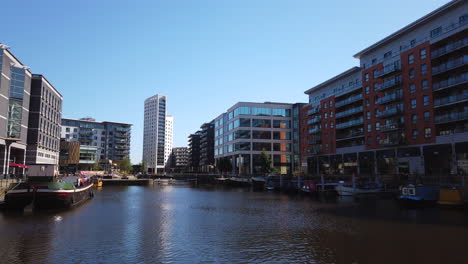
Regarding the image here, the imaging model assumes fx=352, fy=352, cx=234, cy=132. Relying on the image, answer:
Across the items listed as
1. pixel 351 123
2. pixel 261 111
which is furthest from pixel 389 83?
pixel 261 111

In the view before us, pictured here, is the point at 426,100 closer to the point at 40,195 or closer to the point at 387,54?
the point at 387,54

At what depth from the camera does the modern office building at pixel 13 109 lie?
65.7 metres

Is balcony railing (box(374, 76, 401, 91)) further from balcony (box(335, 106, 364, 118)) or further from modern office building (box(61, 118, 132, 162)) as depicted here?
modern office building (box(61, 118, 132, 162))

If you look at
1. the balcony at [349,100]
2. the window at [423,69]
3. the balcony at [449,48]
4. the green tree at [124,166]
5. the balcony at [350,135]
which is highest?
the balcony at [449,48]

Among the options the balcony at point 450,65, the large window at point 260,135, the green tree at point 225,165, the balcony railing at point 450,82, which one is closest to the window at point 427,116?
the balcony railing at point 450,82

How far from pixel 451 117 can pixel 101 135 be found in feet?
542

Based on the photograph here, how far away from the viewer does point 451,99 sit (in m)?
62.9

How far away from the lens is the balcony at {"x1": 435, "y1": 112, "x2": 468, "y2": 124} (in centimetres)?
5995

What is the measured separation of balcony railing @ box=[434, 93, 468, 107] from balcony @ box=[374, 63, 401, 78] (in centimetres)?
1281

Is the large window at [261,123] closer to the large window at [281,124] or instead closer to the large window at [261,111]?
the large window at [281,124]

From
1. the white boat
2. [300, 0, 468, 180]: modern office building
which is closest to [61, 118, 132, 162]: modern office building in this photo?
[300, 0, 468, 180]: modern office building

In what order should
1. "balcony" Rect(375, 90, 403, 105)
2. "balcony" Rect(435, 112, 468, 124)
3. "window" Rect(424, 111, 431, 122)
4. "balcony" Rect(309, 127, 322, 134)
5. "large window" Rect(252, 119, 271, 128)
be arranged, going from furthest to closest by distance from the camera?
"large window" Rect(252, 119, 271, 128), "balcony" Rect(309, 127, 322, 134), "balcony" Rect(375, 90, 403, 105), "window" Rect(424, 111, 431, 122), "balcony" Rect(435, 112, 468, 124)

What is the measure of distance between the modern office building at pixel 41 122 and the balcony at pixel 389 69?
7845 centimetres

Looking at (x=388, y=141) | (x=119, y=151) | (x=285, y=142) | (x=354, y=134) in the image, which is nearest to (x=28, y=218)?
(x=388, y=141)
